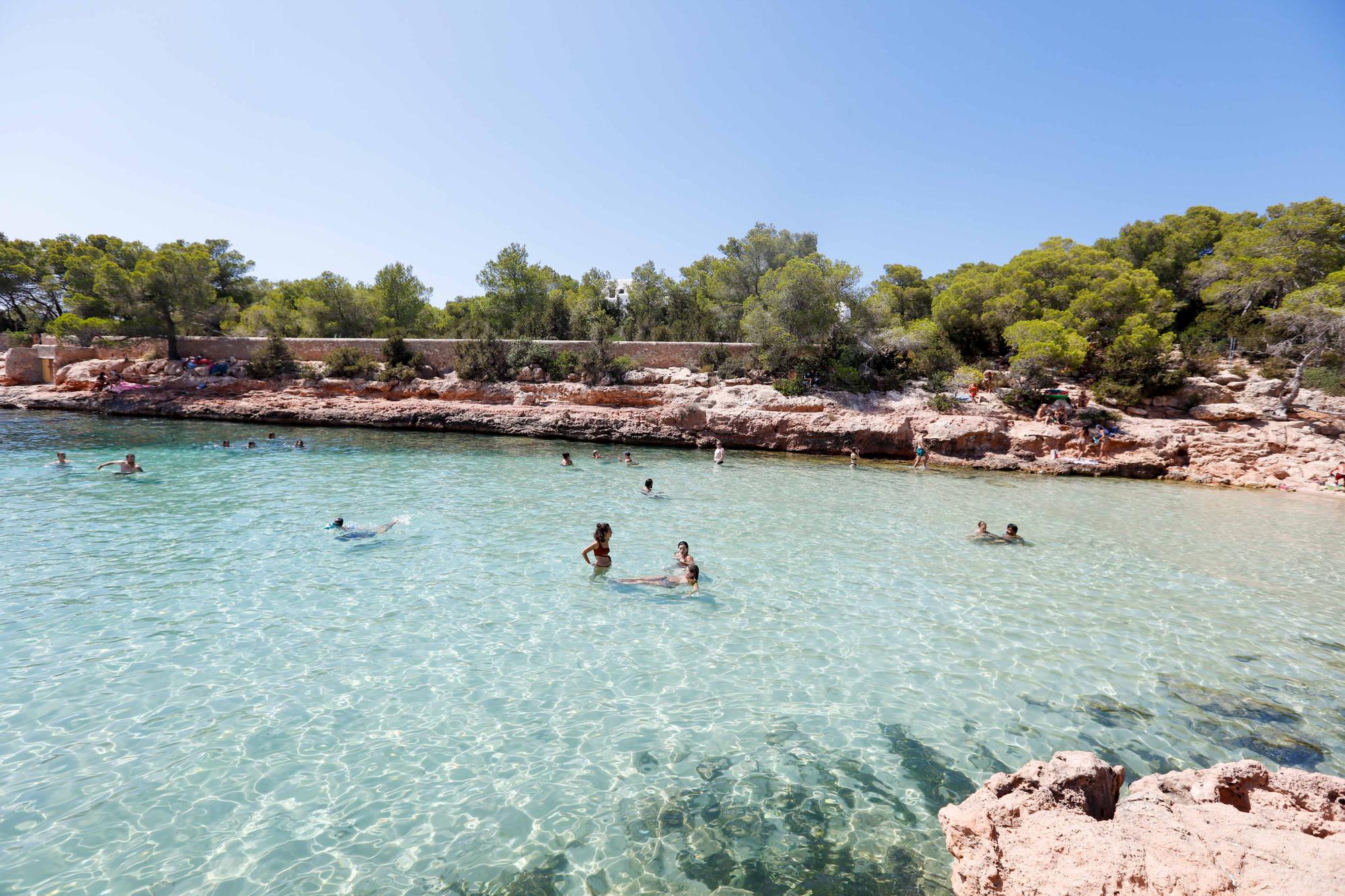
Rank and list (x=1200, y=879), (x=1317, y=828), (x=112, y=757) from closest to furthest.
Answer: (x=1200, y=879) < (x=1317, y=828) < (x=112, y=757)

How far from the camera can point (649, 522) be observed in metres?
13.1

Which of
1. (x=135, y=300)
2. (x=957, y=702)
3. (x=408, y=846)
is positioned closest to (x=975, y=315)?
(x=957, y=702)

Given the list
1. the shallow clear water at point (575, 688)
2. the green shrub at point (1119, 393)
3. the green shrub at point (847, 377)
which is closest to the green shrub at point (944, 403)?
the green shrub at point (847, 377)

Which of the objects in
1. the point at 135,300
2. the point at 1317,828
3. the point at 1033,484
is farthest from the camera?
the point at 135,300

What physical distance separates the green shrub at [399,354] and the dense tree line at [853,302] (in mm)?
2534

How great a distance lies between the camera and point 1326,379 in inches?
968

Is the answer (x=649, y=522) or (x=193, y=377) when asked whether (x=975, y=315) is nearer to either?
(x=649, y=522)

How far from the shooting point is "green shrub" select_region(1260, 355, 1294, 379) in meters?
25.2

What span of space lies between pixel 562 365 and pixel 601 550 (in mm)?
22892

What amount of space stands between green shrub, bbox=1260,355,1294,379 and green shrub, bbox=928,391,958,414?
539 inches

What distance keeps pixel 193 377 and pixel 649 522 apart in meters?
33.1

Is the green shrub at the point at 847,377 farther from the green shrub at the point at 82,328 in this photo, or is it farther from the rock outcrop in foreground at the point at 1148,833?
the green shrub at the point at 82,328

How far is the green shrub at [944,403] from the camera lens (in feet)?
84.4

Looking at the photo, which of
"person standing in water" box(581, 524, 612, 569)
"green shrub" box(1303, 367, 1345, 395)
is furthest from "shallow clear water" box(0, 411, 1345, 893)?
"green shrub" box(1303, 367, 1345, 395)
